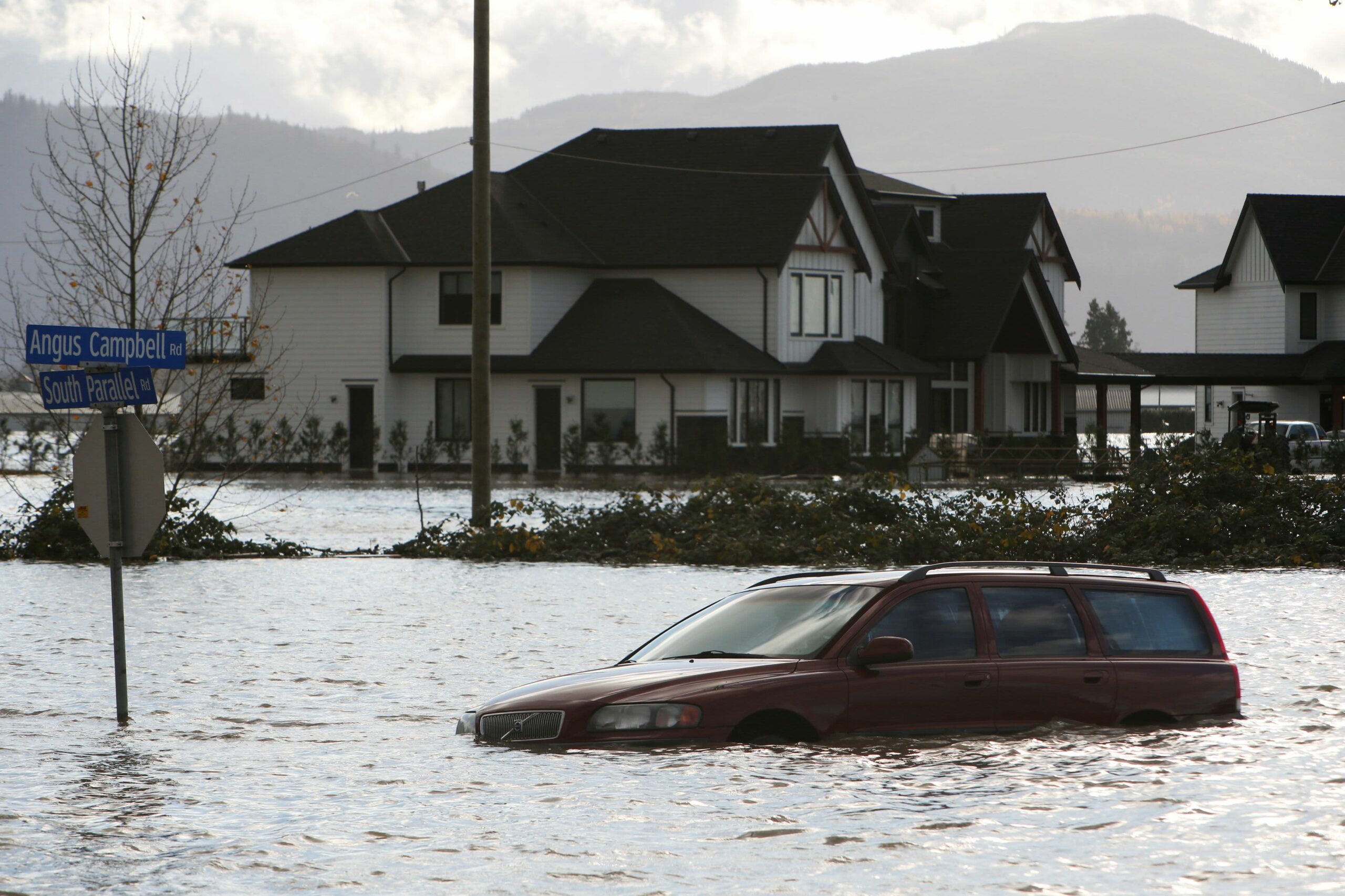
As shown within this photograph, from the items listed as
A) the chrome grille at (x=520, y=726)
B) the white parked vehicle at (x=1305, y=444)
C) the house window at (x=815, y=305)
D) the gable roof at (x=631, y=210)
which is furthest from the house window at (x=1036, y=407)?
the chrome grille at (x=520, y=726)

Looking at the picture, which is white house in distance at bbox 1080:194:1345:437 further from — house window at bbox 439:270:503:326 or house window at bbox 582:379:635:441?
house window at bbox 439:270:503:326

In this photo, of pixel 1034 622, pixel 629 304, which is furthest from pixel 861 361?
pixel 1034 622

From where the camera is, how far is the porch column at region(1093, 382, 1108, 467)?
161 ft

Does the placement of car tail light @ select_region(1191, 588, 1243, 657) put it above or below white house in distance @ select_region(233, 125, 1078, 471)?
below

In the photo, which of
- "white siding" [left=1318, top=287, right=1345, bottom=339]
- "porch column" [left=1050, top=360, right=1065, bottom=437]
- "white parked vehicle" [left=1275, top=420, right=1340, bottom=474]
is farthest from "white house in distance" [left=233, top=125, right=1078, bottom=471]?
"white siding" [left=1318, top=287, right=1345, bottom=339]

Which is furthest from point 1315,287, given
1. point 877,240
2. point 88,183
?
point 88,183

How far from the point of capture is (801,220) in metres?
54.5

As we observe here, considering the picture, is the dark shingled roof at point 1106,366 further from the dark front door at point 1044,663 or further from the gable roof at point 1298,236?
the dark front door at point 1044,663

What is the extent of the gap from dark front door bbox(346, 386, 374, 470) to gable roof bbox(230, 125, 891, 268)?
395 centimetres

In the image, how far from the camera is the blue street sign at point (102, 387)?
11.8 metres

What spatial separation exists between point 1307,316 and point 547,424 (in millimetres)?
32441

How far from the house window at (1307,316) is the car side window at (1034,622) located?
6319cm

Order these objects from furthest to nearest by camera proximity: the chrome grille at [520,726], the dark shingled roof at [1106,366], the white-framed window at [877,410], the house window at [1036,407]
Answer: the house window at [1036,407] < the dark shingled roof at [1106,366] < the white-framed window at [877,410] < the chrome grille at [520,726]

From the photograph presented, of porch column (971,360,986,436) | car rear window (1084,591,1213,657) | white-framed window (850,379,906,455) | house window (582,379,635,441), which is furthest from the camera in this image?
porch column (971,360,986,436)
